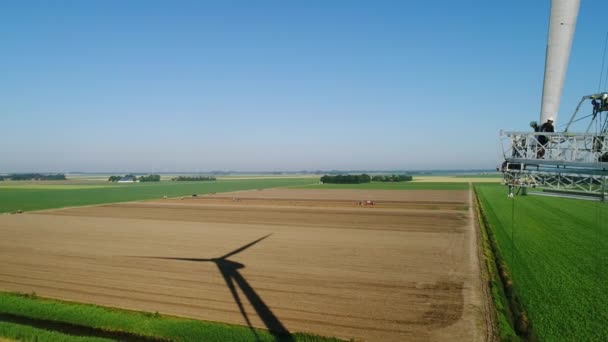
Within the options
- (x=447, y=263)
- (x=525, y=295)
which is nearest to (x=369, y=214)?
(x=447, y=263)

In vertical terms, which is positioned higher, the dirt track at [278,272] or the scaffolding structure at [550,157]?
the scaffolding structure at [550,157]

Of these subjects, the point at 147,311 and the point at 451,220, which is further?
the point at 451,220

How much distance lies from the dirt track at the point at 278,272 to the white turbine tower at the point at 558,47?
32.3 feet

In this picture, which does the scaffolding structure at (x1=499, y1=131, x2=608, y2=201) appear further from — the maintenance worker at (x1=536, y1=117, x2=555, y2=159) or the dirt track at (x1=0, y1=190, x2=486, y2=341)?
the dirt track at (x1=0, y1=190, x2=486, y2=341)

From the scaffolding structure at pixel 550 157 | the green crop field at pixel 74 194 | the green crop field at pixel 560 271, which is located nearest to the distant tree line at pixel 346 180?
the green crop field at pixel 74 194

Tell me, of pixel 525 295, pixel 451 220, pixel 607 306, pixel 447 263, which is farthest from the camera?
pixel 451 220

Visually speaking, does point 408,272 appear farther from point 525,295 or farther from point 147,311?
point 147,311

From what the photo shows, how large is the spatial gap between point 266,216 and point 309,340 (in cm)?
3800

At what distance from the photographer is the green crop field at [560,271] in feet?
48.5

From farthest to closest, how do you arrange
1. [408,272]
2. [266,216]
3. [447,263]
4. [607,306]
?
[266,216] → [447,263] → [408,272] → [607,306]

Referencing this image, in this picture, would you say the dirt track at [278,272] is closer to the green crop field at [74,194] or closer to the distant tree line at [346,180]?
the green crop field at [74,194]

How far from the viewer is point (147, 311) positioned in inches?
665

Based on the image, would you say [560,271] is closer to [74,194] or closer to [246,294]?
[246,294]

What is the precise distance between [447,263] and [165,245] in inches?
899
